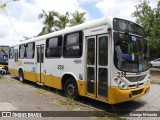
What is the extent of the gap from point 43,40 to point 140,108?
6.08m

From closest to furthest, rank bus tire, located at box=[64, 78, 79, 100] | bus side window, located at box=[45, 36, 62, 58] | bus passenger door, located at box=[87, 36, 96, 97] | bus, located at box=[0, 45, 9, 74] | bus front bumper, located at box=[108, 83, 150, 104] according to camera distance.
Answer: bus front bumper, located at box=[108, 83, 150, 104], bus passenger door, located at box=[87, 36, 96, 97], bus tire, located at box=[64, 78, 79, 100], bus side window, located at box=[45, 36, 62, 58], bus, located at box=[0, 45, 9, 74]

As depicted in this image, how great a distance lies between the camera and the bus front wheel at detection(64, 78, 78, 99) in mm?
9125

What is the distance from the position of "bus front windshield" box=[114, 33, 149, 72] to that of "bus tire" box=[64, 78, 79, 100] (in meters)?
2.47

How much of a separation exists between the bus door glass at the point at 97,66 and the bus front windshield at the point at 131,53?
423 mm

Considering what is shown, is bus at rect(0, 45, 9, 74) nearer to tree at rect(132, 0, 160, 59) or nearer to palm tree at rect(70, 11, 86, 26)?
palm tree at rect(70, 11, 86, 26)

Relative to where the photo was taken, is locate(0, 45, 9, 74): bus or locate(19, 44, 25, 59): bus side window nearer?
locate(19, 44, 25, 59): bus side window

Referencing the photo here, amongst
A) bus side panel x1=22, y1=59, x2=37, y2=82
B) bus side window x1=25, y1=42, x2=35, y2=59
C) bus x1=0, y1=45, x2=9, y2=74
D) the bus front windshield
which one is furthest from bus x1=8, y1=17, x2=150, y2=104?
bus x1=0, y1=45, x2=9, y2=74

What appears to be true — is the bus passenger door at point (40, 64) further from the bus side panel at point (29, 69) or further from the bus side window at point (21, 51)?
the bus side window at point (21, 51)

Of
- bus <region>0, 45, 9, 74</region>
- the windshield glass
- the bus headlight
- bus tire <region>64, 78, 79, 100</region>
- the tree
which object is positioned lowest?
bus tire <region>64, 78, 79, 100</region>

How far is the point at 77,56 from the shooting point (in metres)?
8.84

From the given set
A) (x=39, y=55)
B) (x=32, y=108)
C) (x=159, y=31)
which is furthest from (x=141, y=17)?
(x=32, y=108)

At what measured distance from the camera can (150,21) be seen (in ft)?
87.9

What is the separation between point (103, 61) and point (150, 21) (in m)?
21.1

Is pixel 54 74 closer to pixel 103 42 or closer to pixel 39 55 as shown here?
pixel 39 55
